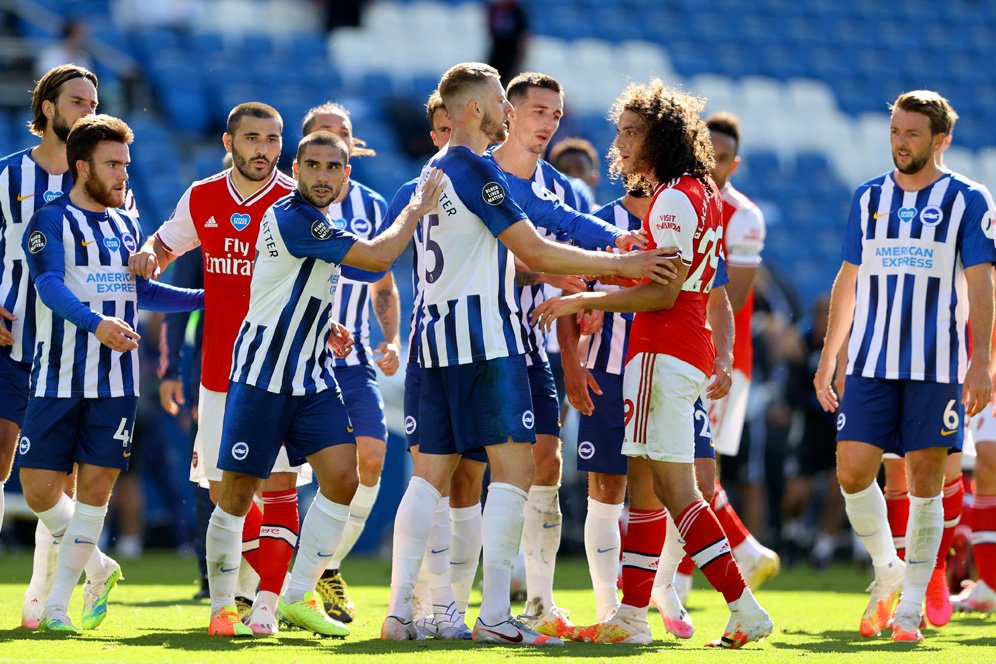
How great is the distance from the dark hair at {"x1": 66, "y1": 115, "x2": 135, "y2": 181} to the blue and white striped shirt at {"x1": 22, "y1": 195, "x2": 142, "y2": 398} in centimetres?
20

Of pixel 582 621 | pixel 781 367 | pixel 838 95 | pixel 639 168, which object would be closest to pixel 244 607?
pixel 582 621

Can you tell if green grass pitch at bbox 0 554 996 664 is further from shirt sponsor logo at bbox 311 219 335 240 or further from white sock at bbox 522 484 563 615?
shirt sponsor logo at bbox 311 219 335 240

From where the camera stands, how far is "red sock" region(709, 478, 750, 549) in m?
6.88

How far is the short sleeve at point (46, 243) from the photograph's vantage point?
19.6 ft

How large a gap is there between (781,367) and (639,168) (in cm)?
673

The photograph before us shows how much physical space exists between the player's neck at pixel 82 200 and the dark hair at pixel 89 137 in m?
0.05

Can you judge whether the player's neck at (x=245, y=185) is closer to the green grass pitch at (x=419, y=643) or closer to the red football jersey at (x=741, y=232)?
the green grass pitch at (x=419, y=643)

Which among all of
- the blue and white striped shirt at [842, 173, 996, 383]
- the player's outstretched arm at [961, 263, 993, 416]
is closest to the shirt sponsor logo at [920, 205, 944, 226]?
the blue and white striped shirt at [842, 173, 996, 383]

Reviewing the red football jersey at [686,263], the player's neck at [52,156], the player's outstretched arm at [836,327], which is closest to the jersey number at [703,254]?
the red football jersey at [686,263]

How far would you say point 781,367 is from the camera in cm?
1217

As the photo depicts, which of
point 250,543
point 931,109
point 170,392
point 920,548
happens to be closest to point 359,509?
point 250,543

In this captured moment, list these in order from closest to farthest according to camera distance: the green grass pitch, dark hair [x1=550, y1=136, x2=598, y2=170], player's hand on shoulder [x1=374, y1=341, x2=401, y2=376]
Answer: the green grass pitch < player's hand on shoulder [x1=374, y1=341, x2=401, y2=376] < dark hair [x1=550, y1=136, x2=598, y2=170]

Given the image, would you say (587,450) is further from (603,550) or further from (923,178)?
(923,178)

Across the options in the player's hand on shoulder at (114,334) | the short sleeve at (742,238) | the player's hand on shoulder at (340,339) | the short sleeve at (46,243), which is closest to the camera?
the player's hand on shoulder at (114,334)
